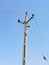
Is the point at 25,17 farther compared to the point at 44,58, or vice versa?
the point at 44,58

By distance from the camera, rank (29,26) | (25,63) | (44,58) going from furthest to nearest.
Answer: (44,58)
(29,26)
(25,63)

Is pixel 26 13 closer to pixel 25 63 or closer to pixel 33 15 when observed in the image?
pixel 33 15

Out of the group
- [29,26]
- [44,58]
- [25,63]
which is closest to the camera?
[25,63]

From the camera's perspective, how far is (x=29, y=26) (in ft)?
69.9

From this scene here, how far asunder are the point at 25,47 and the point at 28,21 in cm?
285

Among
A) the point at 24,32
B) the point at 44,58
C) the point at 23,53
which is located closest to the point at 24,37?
the point at 24,32

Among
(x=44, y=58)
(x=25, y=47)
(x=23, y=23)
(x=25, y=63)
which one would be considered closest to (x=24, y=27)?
(x=23, y=23)

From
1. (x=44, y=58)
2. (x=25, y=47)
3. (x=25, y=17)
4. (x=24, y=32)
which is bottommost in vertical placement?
(x=44, y=58)

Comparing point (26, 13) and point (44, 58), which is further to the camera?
point (44, 58)

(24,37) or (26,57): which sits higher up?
(24,37)

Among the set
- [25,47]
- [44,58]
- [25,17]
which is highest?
[25,17]

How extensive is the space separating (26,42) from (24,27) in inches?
65.6

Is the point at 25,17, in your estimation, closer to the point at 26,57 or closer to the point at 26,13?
the point at 26,13

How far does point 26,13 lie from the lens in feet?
72.7
